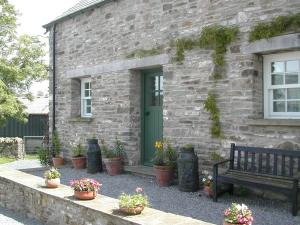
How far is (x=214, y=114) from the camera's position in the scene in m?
8.17

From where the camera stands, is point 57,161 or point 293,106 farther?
point 57,161

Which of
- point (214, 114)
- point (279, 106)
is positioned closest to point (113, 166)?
point (214, 114)

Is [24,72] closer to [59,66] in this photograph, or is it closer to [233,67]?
[59,66]

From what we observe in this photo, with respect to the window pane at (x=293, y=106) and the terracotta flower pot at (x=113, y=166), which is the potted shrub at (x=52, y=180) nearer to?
the terracotta flower pot at (x=113, y=166)

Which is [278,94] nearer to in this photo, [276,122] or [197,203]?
[276,122]

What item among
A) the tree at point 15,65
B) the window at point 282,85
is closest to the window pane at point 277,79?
the window at point 282,85

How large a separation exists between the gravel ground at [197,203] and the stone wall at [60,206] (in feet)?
4.47

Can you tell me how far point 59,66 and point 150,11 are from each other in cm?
438

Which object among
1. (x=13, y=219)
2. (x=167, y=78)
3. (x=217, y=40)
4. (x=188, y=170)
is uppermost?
(x=217, y=40)

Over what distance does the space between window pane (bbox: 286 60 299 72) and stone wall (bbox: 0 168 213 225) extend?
3.83 m

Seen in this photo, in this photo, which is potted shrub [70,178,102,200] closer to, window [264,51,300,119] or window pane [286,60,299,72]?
window [264,51,300,119]

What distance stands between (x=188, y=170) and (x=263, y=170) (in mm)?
1446

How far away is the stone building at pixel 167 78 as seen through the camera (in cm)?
748

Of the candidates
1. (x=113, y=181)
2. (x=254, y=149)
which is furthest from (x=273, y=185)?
(x=113, y=181)
